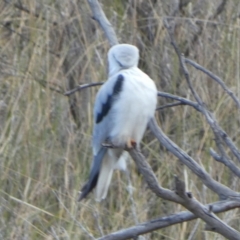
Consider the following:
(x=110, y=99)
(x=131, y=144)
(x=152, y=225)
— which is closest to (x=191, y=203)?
(x=152, y=225)

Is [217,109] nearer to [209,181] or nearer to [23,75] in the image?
[23,75]

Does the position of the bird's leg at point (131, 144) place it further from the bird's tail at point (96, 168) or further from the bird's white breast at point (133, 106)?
the bird's tail at point (96, 168)

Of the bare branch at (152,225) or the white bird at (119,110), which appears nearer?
the bare branch at (152,225)

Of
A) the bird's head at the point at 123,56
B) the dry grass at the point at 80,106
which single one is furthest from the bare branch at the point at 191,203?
the dry grass at the point at 80,106

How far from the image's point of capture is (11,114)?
3.41 m

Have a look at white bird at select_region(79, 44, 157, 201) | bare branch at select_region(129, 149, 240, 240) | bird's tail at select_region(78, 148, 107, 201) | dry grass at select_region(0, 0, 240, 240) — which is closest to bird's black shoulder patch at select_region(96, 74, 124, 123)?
white bird at select_region(79, 44, 157, 201)

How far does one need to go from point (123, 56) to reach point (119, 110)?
0.18 m

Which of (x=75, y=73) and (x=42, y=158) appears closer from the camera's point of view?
(x=42, y=158)

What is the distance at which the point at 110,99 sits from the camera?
2.21 meters


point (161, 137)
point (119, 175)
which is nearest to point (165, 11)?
point (119, 175)

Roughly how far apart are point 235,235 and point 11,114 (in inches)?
74.5

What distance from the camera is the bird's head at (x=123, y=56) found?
2.12 m

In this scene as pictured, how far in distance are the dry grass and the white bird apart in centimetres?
69

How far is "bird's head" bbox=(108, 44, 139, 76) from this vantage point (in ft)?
6.95
